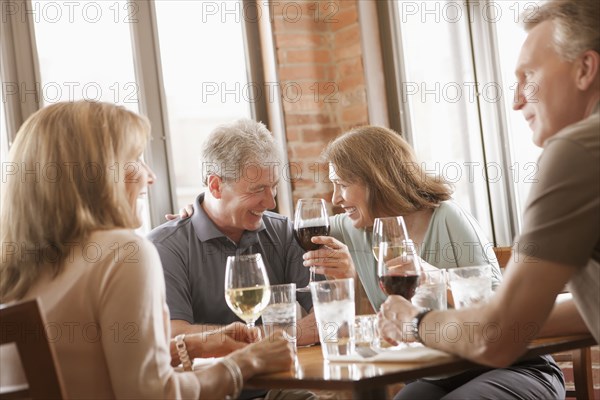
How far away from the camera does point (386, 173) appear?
245cm

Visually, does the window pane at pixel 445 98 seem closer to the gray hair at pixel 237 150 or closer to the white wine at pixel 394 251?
the gray hair at pixel 237 150

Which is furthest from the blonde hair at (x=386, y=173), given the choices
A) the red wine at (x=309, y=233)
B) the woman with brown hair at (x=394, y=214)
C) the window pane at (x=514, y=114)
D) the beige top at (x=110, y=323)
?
the beige top at (x=110, y=323)

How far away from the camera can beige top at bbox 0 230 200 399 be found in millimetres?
1402

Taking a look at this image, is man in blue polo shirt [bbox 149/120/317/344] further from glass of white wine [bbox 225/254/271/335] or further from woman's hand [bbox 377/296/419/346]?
woman's hand [bbox 377/296/419/346]

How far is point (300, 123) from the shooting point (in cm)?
362

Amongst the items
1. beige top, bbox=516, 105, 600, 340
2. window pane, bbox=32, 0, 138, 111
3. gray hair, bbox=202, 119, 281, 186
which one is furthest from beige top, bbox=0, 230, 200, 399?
window pane, bbox=32, 0, 138, 111

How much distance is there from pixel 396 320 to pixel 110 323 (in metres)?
0.61

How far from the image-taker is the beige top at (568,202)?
1.35 metres

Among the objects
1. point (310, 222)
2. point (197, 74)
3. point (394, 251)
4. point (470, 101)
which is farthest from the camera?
point (197, 74)

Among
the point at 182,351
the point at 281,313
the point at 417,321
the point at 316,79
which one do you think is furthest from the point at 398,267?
the point at 316,79

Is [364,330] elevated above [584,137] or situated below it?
below

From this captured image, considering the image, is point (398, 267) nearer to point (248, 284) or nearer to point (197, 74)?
point (248, 284)

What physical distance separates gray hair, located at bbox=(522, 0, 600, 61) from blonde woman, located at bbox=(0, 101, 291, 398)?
2.73 feet

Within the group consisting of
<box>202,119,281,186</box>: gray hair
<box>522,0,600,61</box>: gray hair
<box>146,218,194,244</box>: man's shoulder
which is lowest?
<box>146,218,194,244</box>: man's shoulder
